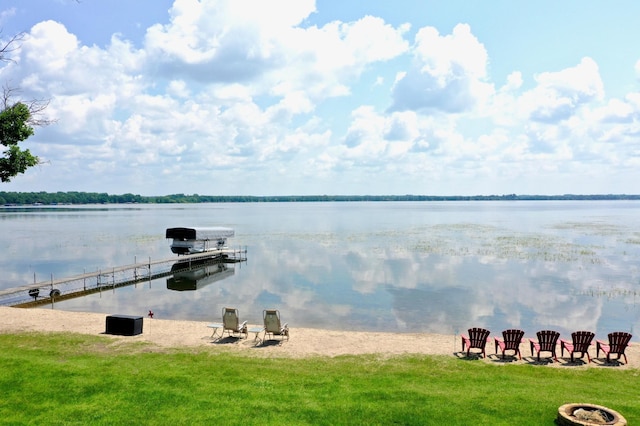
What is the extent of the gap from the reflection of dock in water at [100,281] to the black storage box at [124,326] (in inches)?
637

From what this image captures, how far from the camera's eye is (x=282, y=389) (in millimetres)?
10711

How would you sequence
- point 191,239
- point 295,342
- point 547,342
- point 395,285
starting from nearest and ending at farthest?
point 547,342 < point 295,342 < point 395,285 < point 191,239

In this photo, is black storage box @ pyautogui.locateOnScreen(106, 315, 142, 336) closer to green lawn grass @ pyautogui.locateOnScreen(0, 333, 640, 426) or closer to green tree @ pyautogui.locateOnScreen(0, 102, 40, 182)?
green lawn grass @ pyautogui.locateOnScreen(0, 333, 640, 426)

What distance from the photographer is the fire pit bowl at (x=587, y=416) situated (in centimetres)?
838

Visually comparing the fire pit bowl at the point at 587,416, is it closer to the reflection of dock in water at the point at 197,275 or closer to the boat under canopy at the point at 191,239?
the reflection of dock in water at the point at 197,275

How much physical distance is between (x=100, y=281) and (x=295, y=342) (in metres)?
27.0

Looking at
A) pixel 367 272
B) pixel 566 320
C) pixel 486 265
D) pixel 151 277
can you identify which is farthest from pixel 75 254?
pixel 566 320

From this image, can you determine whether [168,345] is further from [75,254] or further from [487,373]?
[75,254]

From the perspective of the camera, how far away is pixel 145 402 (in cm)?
969

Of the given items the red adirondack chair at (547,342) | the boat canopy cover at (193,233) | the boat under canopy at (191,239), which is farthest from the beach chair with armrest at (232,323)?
the boat canopy cover at (193,233)

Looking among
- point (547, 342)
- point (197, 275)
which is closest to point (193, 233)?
point (197, 275)

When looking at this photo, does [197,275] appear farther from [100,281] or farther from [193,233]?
[100,281]

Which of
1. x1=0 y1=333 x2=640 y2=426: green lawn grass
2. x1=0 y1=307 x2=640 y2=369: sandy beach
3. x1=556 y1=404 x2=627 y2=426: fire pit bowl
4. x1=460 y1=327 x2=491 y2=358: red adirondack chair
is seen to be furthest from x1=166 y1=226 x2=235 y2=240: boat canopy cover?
x1=556 y1=404 x2=627 y2=426: fire pit bowl

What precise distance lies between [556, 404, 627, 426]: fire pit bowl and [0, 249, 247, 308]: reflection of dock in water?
3086cm
